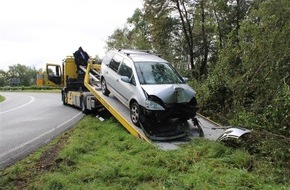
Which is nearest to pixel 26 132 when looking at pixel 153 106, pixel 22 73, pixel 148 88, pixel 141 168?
pixel 148 88

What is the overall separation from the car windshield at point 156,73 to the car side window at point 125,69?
0.28m

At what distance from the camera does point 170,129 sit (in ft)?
28.4

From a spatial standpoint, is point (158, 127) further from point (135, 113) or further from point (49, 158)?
point (49, 158)

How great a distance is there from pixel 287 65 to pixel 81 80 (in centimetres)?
1172

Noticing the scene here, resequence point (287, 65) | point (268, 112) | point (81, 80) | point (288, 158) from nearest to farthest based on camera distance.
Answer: point (288, 158)
point (268, 112)
point (287, 65)
point (81, 80)

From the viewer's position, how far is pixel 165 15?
24.9m

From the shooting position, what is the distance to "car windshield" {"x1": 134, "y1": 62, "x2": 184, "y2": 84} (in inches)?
366

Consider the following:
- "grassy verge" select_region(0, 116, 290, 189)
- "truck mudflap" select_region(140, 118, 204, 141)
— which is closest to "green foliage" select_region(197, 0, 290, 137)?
"truck mudflap" select_region(140, 118, 204, 141)

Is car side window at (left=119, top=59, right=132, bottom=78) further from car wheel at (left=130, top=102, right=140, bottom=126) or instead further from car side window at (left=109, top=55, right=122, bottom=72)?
car wheel at (left=130, top=102, right=140, bottom=126)

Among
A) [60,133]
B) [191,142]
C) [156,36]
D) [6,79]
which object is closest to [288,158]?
[191,142]

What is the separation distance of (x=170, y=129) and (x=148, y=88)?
1.29 m

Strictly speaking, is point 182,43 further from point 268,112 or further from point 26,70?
point 26,70

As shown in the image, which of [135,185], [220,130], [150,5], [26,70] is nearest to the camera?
[135,185]

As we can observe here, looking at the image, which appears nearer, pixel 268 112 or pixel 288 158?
pixel 288 158
